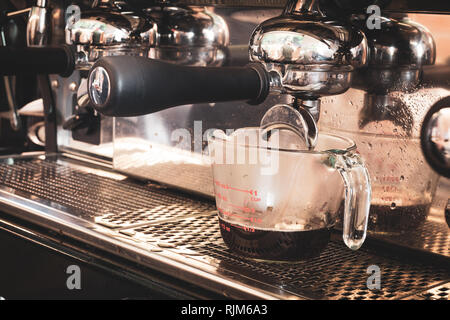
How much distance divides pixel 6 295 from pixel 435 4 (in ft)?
1.84

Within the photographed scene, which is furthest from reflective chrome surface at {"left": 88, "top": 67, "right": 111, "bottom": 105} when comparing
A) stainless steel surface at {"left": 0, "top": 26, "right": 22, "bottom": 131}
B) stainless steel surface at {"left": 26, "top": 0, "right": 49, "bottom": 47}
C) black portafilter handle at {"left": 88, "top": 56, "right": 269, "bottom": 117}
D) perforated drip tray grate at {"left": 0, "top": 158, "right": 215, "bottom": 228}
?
stainless steel surface at {"left": 0, "top": 26, "right": 22, "bottom": 131}

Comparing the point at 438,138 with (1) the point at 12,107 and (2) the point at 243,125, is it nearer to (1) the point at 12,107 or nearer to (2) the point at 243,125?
(2) the point at 243,125

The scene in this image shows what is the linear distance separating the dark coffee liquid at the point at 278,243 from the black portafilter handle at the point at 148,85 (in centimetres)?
15

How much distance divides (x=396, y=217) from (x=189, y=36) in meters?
0.35

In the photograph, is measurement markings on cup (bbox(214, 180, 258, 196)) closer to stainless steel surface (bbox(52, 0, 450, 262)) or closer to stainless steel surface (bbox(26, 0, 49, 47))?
stainless steel surface (bbox(52, 0, 450, 262))

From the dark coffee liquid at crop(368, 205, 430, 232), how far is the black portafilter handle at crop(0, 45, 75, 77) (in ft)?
1.27

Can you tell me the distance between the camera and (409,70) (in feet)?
2.24

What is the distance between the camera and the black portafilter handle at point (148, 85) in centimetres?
49

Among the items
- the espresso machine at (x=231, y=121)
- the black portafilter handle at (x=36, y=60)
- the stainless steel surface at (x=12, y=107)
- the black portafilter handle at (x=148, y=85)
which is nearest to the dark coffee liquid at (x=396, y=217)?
the espresso machine at (x=231, y=121)

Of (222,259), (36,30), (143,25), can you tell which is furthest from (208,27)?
(222,259)

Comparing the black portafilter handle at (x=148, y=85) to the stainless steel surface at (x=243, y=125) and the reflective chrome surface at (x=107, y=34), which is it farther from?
the reflective chrome surface at (x=107, y=34)

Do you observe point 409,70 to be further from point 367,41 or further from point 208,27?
point 208,27

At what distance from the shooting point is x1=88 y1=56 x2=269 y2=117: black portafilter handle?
486 mm
